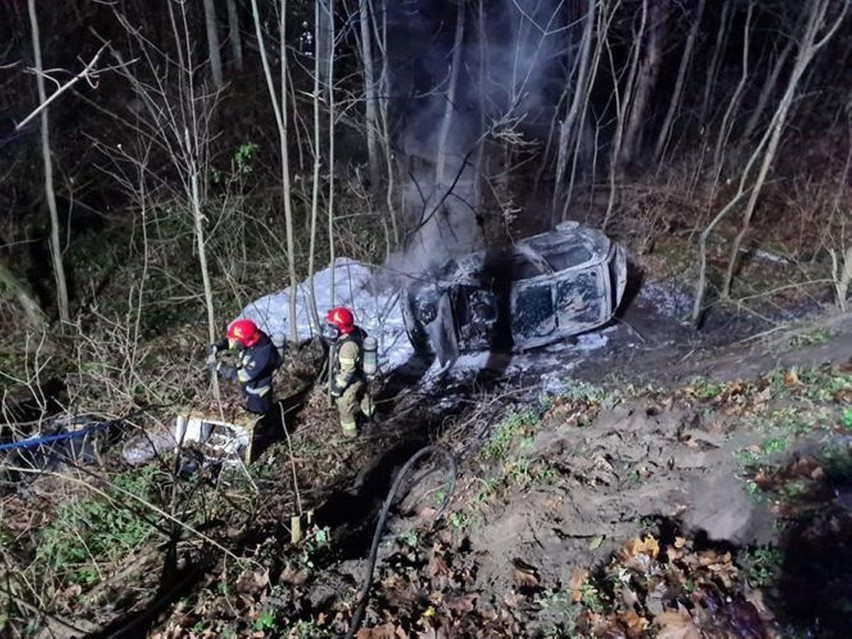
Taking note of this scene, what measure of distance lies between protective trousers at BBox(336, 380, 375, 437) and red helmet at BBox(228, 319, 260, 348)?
1.19 metres

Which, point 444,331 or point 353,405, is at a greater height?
point 444,331

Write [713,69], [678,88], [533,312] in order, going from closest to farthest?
[533,312]
[678,88]
[713,69]

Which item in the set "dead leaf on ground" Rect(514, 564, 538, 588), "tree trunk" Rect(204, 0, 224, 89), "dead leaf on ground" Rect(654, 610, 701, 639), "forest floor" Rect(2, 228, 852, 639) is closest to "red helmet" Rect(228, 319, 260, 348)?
"forest floor" Rect(2, 228, 852, 639)

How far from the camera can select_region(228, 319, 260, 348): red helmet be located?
22.7 ft

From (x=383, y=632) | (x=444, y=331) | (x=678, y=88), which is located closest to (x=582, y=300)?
(x=444, y=331)

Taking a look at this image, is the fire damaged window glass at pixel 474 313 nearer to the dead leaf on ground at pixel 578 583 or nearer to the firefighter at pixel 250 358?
the firefighter at pixel 250 358

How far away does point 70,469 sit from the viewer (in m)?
5.86

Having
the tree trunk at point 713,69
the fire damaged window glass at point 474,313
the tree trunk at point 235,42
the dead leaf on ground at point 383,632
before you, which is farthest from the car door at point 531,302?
the tree trunk at point 235,42

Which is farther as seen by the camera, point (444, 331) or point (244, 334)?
point (444, 331)

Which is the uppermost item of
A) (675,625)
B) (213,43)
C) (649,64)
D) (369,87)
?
(213,43)

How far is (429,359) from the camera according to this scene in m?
9.18

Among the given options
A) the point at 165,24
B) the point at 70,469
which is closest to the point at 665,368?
the point at 70,469

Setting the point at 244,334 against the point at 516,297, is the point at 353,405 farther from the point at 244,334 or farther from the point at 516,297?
the point at 516,297

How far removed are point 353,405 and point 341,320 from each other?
3.46ft
